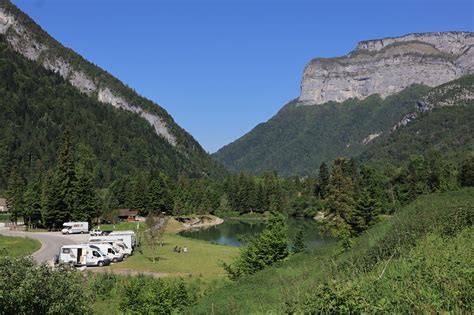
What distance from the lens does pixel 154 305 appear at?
61.1ft

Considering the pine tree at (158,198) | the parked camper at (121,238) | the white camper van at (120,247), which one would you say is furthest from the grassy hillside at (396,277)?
the pine tree at (158,198)

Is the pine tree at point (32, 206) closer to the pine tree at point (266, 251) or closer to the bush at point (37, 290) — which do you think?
the pine tree at point (266, 251)

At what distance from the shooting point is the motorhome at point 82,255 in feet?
126

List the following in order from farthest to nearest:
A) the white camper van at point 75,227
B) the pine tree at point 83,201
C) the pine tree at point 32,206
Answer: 1. the pine tree at point 32,206
2. the pine tree at point 83,201
3. the white camper van at point 75,227

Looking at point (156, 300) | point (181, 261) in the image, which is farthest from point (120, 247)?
point (156, 300)

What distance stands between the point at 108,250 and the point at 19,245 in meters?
12.2

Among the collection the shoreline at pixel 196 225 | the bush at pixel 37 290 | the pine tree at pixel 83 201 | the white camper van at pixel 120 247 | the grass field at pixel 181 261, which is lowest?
the shoreline at pixel 196 225

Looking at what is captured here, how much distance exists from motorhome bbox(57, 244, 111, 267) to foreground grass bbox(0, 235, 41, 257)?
7147 mm

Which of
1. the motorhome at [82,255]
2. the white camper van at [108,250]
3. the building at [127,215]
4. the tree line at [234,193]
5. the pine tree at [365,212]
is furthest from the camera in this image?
the building at [127,215]

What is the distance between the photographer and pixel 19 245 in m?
47.5

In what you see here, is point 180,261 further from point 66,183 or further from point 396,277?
point 396,277

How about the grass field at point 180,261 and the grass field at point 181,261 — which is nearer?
the grass field at point 180,261

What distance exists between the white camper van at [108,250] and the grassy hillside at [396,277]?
959 inches

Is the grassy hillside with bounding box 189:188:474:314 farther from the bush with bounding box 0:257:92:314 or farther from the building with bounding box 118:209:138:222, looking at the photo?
the building with bounding box 118:209:138:222
